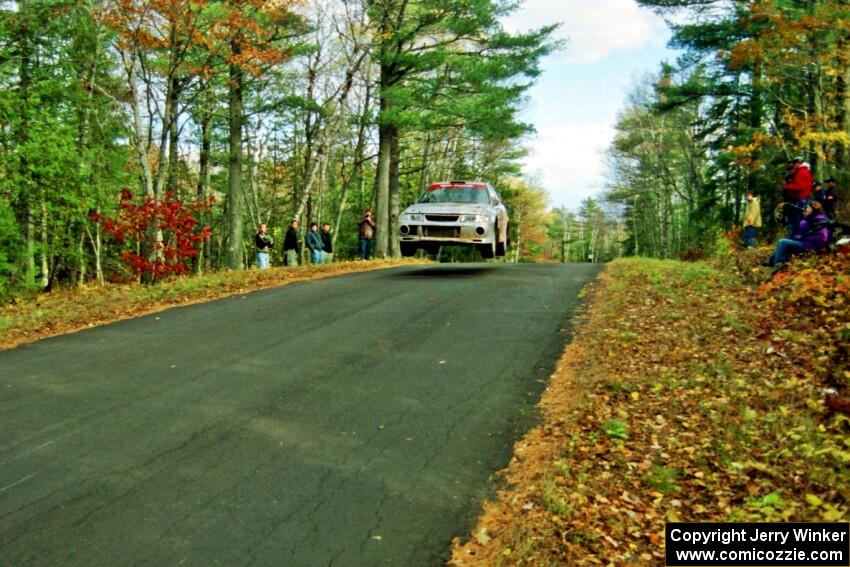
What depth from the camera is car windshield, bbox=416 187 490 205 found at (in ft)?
46.9

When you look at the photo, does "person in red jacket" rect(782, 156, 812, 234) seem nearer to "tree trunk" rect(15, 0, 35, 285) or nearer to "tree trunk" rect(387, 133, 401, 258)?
"tree trunk" rect(387, 133, 401, 258)

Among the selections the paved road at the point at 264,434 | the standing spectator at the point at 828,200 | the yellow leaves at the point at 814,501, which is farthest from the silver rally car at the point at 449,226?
the yellow leaves at the point at 814,501

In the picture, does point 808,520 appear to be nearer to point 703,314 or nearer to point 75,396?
point 703,314

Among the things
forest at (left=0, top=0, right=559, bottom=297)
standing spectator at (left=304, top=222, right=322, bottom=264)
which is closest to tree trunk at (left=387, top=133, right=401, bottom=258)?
forest at (left=0, top=0, right=559, bottom=297)

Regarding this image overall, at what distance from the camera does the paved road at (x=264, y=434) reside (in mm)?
3922

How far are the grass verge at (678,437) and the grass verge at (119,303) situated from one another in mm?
7783

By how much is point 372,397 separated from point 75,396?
3.13 meters

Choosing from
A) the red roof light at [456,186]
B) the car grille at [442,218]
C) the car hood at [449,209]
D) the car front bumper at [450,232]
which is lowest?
the car front bumper at [450,232]

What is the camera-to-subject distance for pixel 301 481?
4.62m

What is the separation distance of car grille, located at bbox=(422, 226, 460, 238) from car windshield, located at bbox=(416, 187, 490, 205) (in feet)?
3.78

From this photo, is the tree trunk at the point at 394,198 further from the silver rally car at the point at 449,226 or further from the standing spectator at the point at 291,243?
the silver rally car at the point at 449,226

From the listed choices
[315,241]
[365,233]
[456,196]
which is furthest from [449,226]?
[365,233]

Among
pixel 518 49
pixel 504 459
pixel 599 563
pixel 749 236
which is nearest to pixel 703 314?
pixel 504 459

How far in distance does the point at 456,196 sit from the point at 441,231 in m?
1.44
